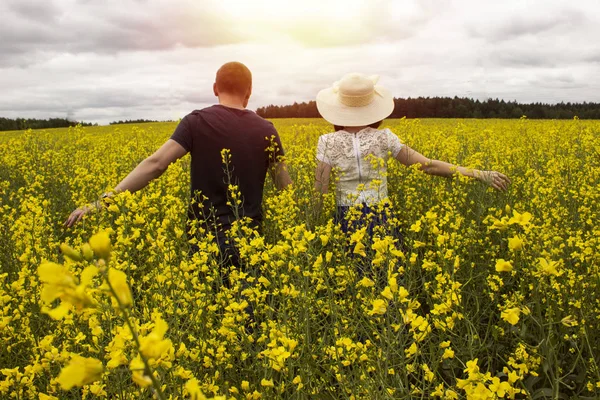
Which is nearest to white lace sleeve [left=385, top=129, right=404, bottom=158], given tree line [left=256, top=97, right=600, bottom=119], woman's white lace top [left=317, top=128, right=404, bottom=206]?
woman's white lace top [left=317, top=128, right=404, bottom=206]

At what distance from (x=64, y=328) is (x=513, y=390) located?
1.68 meters

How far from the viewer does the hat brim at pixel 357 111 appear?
3.32m

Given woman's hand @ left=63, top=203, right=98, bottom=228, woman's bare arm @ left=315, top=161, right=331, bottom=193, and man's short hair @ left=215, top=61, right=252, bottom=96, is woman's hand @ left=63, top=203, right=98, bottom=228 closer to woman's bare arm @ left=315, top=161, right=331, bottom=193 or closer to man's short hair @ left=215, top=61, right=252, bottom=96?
man's short hair @ left=215, top=61, right=252, bottom=96

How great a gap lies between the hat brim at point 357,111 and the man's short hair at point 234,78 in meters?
0.58

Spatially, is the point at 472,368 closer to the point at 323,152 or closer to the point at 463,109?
the point at 323,152

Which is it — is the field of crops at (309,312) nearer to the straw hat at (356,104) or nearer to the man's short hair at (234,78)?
the straw hat at (356,104)

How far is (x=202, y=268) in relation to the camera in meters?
2.04

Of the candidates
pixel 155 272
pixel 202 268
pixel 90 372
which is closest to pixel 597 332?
pixel 202 268

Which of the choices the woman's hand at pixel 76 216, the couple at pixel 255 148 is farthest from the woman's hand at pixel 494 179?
the woman's hand at pixel 76 216

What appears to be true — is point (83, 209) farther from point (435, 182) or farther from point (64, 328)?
point (435, 182)

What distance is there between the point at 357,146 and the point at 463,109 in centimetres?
3142

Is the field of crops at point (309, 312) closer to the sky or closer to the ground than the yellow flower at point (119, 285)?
closer to the ground

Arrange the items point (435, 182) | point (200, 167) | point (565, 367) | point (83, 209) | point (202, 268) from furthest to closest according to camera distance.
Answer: point (435, 182), point (200, 167), point (83, 209), point (565, 367), point (202, 268)

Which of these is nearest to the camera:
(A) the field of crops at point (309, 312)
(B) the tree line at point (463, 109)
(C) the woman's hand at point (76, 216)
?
(A) the field of crops at point (309, 312)
